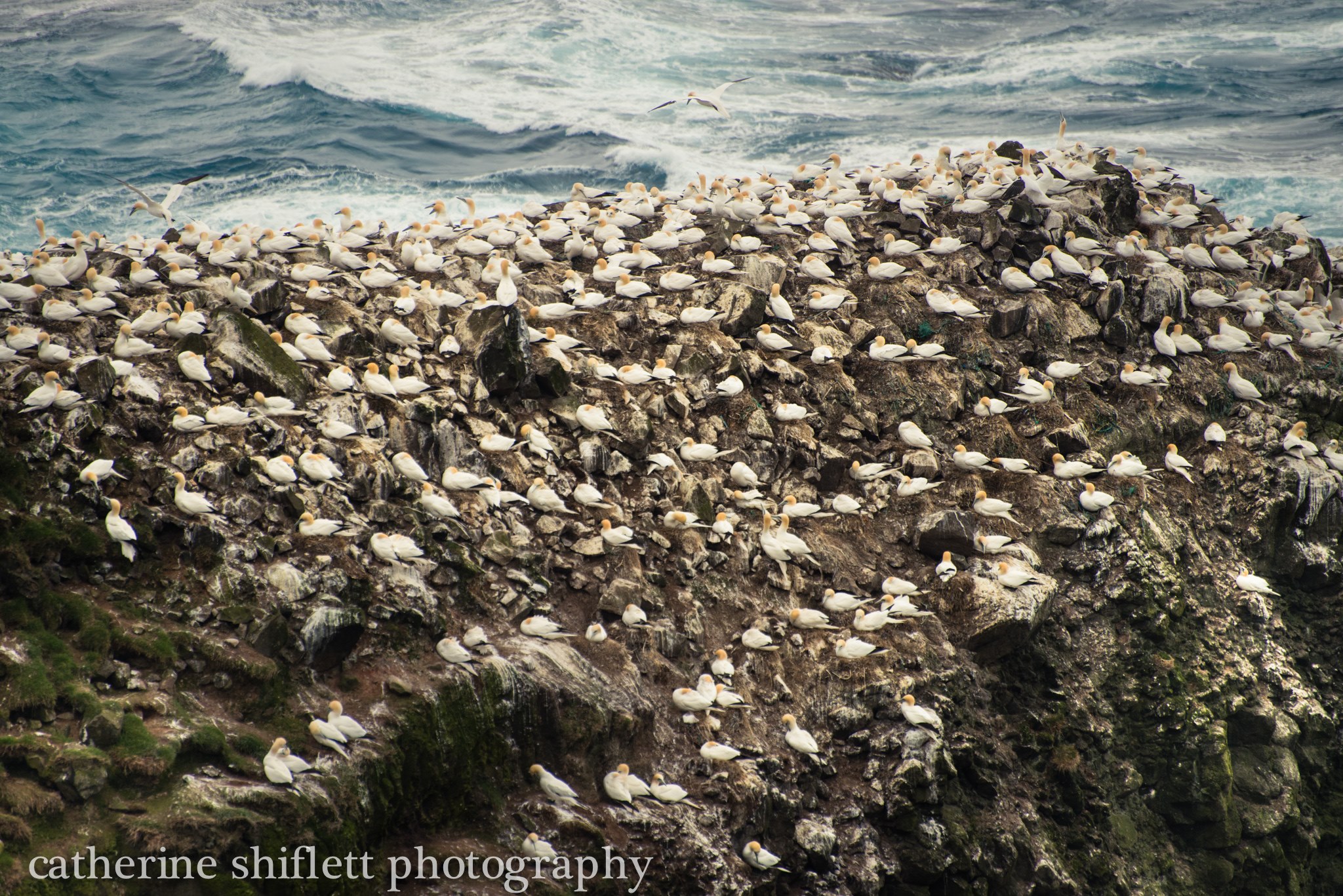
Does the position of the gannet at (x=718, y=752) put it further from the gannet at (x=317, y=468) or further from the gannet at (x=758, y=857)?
the gannet at (x=317, y=468)

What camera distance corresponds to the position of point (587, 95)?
133 ft

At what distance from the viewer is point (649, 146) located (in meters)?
36.8

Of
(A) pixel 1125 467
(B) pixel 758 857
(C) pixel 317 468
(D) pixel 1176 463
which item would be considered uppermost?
(C) pixel 317 468

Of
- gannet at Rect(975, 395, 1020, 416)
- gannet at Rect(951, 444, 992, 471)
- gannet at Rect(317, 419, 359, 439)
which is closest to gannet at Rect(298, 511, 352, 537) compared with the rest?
gannet at Rect(317, 419, 359, 439)

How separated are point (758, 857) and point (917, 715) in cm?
270

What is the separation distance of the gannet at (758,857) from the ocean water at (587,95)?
23.9m

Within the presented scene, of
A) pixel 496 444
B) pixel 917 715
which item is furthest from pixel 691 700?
pixel 496 444

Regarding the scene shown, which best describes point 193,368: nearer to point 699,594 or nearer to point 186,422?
point 186,422

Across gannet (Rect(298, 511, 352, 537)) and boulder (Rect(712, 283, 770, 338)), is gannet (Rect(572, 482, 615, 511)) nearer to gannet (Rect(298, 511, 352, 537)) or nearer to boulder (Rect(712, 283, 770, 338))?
gannet (Rect(298, 511, 352, 537))

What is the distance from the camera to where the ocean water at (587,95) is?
32.6 meters

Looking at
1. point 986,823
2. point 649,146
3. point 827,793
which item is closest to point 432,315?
point 827,793

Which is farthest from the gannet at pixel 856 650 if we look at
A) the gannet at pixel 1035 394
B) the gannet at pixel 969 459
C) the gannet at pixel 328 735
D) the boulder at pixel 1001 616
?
the gannet at pixel 328 735

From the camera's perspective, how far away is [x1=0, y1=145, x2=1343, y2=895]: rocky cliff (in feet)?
32.0

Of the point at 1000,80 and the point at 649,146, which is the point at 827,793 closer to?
the point at 649,146
